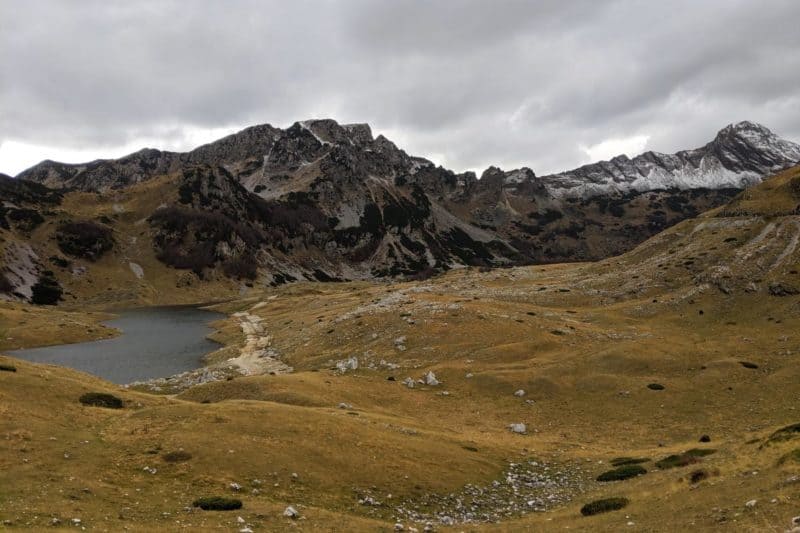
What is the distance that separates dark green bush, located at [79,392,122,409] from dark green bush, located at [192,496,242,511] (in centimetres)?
1973

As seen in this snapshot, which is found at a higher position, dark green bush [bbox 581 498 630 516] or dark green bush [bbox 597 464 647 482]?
dark green bush [bbox 581 498 630 516]

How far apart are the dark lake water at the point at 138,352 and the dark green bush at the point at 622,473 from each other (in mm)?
73366

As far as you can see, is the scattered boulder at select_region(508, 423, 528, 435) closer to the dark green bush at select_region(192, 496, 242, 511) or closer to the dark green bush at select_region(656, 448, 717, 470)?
the dark green bush at select_region(656, 448, 717, 470)

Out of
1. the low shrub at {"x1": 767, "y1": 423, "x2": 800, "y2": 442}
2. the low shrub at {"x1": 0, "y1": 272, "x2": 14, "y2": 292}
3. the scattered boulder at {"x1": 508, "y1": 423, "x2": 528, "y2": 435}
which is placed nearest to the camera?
the low shrub at {"x1": 767, "y1": 423, "x2": 800, "y2": 442}

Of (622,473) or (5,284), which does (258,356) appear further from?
(5,284)

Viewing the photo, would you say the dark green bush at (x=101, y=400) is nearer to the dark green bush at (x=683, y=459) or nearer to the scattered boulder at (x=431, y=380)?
the scattered boulder at (x=431, y=380)

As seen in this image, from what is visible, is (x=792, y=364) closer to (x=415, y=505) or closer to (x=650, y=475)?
(x=650, y=475)

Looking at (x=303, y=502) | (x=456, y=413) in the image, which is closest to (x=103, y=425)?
(x=303, y=502)

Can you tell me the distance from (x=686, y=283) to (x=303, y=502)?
87197 millimetres

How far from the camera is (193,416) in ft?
115

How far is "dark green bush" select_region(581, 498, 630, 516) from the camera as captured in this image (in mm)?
23578

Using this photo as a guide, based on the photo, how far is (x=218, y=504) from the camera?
22.9m

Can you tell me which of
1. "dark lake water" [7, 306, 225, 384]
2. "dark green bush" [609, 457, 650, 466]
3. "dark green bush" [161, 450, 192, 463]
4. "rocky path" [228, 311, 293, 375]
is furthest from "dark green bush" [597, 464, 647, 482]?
"dark lake water" [7, 306, 225, 384]

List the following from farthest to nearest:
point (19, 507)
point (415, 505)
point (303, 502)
A: point (415, 505)
point (303, 502)
point (19, 507)
